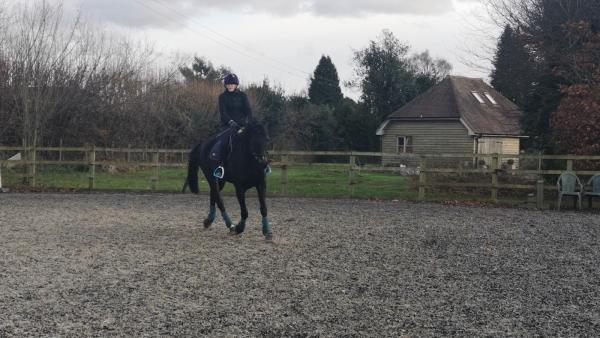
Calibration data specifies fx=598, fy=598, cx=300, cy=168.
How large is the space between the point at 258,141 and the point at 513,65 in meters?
13.3

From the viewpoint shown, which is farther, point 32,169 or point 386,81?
point 386,81

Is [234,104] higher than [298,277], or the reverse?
[234,104]

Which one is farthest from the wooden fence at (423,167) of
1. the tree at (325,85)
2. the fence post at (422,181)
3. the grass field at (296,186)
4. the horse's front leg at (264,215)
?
the tree at (325,85)

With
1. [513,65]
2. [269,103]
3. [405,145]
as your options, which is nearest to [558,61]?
[513,65]

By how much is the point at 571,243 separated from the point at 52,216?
935 cm

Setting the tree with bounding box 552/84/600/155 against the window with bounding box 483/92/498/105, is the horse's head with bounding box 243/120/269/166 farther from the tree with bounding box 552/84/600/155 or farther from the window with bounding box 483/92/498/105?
the window with bounding box 483/92/498/105

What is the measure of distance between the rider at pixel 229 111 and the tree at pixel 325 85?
4185 cm

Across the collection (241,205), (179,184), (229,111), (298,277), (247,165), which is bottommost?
(298,277)

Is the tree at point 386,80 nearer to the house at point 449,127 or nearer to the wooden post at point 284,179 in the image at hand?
the house at point 449,127

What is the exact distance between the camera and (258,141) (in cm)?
875

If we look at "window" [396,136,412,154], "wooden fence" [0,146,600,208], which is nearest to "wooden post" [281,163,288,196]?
"wooden fence" [0,146,600,208]

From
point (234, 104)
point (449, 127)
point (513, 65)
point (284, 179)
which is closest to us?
point (234, 104)

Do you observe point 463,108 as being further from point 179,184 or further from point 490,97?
point 179,184

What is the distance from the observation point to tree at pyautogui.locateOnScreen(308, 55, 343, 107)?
51938mm
